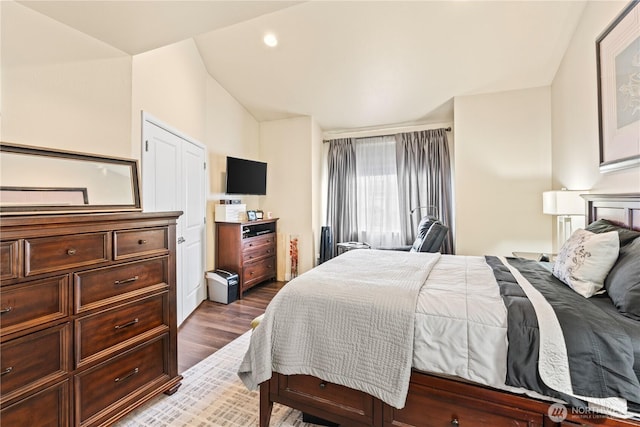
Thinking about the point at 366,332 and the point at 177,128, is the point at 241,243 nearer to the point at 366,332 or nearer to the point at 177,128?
the point at 177,128

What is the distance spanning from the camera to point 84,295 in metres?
1.39

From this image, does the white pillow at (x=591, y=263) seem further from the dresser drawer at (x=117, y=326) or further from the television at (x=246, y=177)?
the television at (x=246, y=177)

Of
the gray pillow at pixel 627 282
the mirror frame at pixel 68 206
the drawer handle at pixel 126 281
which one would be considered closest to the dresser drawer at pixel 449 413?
the gray pillow at pixel 627 282

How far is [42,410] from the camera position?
48.8 inches

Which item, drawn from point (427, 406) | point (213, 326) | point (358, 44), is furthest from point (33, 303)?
point (358, 44)

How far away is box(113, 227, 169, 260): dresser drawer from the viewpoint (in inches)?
60.9

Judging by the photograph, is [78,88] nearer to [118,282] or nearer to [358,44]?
[118,282]

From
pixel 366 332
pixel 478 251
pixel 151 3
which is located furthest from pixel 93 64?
pixel 478 251

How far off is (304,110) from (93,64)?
115 inches

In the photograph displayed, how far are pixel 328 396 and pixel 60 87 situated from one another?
2471 millimetres

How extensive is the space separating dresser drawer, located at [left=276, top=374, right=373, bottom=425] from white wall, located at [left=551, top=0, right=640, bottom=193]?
86.9 inches

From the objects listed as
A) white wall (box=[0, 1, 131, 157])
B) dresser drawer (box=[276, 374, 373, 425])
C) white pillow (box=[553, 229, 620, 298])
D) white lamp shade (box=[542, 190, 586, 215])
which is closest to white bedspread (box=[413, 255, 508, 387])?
dresser drawer (box=[276, 374, 373, 425])

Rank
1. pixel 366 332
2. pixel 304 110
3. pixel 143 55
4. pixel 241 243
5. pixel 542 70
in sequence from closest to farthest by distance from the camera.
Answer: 1. pixel 366 332
2. pixel 143 55
3. pixel 542 70
4. pixel 241 243
5. pixel 304 110

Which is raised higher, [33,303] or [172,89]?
[172,89]
